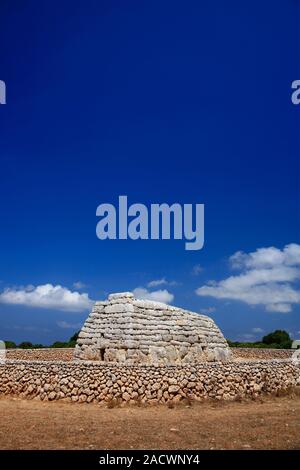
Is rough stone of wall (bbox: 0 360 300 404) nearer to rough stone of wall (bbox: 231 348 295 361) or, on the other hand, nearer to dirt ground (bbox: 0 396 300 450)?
dirt ground (bbox: 0 396 300 450)

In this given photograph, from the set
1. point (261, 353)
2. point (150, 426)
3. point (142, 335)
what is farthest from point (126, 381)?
point (261, 353)

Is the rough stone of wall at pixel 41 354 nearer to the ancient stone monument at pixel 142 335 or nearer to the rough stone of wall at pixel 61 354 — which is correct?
the rough stone of wall at pixel 61 354

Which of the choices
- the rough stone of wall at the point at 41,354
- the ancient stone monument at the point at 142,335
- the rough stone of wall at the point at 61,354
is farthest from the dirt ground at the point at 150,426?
the rough stone of wall at the point at 41,354

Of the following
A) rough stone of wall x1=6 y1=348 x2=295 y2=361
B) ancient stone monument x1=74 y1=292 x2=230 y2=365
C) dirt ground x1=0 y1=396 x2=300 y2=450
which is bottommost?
dirt ground x1=0 y1=396 x2=300 y2=450

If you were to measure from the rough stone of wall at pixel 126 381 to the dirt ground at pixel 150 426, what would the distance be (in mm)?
419

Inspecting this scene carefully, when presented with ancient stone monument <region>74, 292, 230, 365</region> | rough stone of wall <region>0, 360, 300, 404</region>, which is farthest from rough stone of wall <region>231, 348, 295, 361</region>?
rough stone of wall <region>0, 360, 300, 404</region>

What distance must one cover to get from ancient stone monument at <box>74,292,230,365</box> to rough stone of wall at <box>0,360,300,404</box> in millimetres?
1437

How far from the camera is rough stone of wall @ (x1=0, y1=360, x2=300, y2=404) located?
13.7 meters

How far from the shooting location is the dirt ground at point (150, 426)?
888 centimetres

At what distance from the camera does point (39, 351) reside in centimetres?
2484

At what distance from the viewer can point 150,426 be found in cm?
1059
